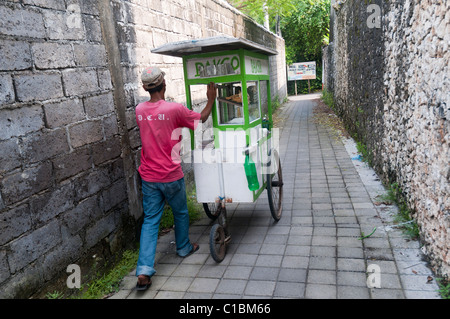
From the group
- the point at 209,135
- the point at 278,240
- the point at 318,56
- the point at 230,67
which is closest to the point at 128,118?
the point at 209,135

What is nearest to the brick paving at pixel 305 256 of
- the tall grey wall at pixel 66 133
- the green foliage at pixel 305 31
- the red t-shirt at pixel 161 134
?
the tall grey wall at pixel 66 133

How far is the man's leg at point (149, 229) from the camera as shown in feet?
10.9

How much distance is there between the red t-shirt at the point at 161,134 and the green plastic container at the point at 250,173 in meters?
0.67

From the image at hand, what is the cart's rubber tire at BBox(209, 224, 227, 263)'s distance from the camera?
3516mm

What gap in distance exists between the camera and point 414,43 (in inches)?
146

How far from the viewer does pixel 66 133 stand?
315 cm

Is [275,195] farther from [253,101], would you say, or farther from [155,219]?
[155,219]

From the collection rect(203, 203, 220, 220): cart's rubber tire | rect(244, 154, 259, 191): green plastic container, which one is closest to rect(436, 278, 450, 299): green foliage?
rect(244, 154, 259, 191): green plastic container

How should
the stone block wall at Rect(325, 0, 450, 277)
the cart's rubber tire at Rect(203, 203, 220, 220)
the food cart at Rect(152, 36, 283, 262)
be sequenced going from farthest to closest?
the cart's rubber tire at Rect(203, 203, 220, 220) < the food cart at Rect(152, 36, 283, 262) < the stone block wall at Rect(325, 0, 450, 277)

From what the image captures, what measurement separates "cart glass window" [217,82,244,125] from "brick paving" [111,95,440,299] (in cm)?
139

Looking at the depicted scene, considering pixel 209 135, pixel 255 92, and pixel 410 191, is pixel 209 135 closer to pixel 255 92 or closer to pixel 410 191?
pixel 255 92

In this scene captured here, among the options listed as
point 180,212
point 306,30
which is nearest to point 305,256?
point 180,212

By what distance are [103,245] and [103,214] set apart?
313mm

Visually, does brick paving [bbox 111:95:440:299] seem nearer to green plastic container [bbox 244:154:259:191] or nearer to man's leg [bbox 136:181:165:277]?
man's leg [bbox 136:181:165:277]
